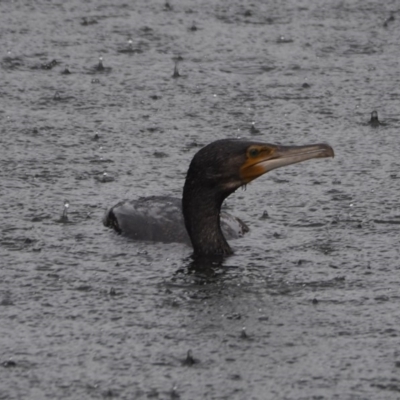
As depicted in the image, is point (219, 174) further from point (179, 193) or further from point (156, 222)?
point (179, 193)

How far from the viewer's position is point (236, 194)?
11.0 metres

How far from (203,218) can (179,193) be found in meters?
1.52

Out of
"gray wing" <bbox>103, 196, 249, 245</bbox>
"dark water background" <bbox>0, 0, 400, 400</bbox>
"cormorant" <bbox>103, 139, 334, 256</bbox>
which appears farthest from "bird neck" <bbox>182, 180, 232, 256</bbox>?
"gray wing" <bbox>103, 196, 249, 245</bbox>

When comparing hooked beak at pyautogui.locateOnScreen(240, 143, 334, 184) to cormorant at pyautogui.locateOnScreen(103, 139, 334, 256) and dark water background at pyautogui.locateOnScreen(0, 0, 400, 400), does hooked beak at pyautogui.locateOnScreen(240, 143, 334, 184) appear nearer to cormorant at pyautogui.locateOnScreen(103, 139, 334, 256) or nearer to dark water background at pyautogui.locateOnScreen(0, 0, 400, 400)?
cormorant at pyautogui.locateOnScreen(103, 139, 334, 256)

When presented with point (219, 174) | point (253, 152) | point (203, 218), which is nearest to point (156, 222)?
point (203, 218)

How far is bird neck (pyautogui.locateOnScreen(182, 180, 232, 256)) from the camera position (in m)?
9.49

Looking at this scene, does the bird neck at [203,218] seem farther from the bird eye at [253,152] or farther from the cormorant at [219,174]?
the bird eye at [253,152]

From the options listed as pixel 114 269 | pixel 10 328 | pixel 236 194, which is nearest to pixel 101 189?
pixel 236 194

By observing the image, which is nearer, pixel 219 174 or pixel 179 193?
pixel 219 174

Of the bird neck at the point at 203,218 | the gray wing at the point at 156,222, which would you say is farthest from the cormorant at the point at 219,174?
the gray wing at the point at 156,222

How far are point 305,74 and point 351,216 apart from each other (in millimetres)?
4266

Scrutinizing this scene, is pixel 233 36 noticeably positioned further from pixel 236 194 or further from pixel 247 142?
pixel 247 142

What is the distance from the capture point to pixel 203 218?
9508 millimetres

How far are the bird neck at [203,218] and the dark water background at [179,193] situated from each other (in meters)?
0.17
